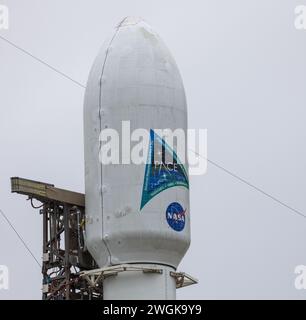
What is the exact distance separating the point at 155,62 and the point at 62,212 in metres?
9.35

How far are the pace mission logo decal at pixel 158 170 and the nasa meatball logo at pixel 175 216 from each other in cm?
96

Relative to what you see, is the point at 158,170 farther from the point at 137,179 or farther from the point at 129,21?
the point at 129,21

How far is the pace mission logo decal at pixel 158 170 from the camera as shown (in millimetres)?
84625

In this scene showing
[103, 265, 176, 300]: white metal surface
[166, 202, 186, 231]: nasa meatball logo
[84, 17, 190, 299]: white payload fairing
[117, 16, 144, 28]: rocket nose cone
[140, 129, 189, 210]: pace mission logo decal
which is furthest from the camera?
[117, 16, 144, 28]: rocket nose cone

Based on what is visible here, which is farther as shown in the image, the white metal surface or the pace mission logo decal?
the pace mission logo decal

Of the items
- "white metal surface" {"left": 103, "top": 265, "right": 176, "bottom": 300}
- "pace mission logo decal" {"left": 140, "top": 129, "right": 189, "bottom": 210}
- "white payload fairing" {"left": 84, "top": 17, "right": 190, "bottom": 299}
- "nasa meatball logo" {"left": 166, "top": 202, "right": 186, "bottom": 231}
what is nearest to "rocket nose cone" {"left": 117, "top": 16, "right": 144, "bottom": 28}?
"white payload fairing" {"left": 84, "top": 17, "right": 190, "bottom": 299}

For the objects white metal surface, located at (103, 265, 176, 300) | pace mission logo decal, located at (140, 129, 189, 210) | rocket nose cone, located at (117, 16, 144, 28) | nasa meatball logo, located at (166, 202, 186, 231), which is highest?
rocket nose cone, located at (117, 16, 144, 28)

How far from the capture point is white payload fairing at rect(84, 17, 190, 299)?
8425cm

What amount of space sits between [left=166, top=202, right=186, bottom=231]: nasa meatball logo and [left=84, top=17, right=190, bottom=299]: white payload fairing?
0.04 meters

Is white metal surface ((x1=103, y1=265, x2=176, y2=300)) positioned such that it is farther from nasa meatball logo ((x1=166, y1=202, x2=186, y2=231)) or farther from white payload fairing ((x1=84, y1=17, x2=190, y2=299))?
nasa meatball logo ((x1=166, y1=202, x2=186, y2=231))

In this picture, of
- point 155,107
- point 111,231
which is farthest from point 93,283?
point 155,107
